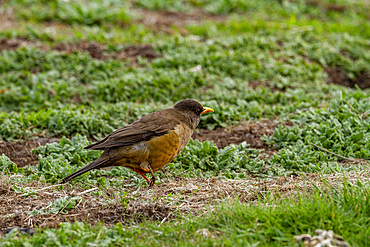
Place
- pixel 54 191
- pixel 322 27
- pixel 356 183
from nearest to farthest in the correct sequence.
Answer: pixel 356 183 → pixel 54 191 → pixel 322 27

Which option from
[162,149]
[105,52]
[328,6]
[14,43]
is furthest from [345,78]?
[14,43]

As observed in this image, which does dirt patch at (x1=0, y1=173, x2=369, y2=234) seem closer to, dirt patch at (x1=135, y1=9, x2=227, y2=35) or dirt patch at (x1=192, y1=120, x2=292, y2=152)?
dirt patch at (x1=192, y1=120, x2=292, y2=152)

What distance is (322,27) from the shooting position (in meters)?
12.5

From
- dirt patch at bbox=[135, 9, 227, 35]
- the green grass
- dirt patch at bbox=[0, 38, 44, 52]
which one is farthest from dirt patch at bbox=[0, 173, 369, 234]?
dirt patch at bbox=[135, 9, 227, 35]

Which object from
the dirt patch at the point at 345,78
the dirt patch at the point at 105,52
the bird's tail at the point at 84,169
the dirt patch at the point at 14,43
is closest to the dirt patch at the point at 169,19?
the dirt patch at the point at 105,52

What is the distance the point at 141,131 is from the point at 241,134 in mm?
2082

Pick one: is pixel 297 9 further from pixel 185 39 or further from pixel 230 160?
pixel 230 160

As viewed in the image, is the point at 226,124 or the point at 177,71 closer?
the point at 226,124

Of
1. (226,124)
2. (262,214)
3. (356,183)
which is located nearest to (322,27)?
(226,124)

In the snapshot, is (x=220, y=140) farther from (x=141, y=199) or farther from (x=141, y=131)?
(x=141, y=199)

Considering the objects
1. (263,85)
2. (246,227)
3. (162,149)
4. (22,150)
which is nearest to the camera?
(246,227)

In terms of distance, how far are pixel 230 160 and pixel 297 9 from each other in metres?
9.29

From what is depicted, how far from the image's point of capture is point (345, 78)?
33.9 feet

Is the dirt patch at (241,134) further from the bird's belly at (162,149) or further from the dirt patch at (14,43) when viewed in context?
the dirt patch at (14,43)
